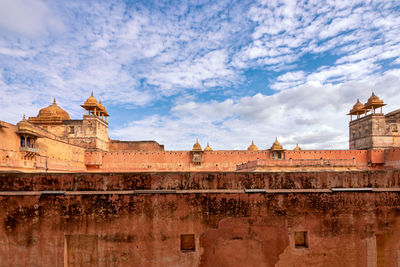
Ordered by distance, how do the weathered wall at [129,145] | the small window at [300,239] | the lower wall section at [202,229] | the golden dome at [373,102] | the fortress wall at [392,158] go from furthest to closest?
1. the weathered wall at [129,145]
2. the golden dome at [373,102]
3. the fortress wall at [392,158]
4. the small window at [300,239]
5. the lower wall section at [202,229]

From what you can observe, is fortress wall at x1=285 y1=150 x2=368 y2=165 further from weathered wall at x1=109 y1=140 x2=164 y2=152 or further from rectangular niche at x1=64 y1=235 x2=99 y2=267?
rectangular niche at x1=64 y1=235 x2=99 y2=267

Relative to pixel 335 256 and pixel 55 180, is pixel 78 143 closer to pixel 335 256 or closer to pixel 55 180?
pixel 55 180

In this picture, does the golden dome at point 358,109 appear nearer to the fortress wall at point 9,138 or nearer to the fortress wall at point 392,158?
the fortress wall at point 392,158

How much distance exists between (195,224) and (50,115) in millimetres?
31087

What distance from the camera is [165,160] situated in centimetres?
2775

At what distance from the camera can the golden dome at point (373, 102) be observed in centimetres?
3113

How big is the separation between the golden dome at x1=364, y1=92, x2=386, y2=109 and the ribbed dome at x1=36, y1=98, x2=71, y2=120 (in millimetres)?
43929

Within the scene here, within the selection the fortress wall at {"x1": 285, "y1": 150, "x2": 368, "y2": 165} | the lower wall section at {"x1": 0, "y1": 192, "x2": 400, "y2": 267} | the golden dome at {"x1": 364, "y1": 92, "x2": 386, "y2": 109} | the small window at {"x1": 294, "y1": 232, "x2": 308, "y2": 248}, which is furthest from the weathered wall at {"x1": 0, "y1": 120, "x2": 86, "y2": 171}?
the golden dome at {"x1": 364, "y1": 92, "x2": 386, "y2": 109}

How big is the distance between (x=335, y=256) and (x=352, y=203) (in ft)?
3.47

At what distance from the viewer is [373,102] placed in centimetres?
3145

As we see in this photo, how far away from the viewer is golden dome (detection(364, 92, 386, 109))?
102 feet

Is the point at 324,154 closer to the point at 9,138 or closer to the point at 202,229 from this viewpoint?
the point at 202,229

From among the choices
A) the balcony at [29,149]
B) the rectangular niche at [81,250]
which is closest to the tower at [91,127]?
the balcony at [29,149]

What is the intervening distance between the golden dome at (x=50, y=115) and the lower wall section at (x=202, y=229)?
27.9 m
